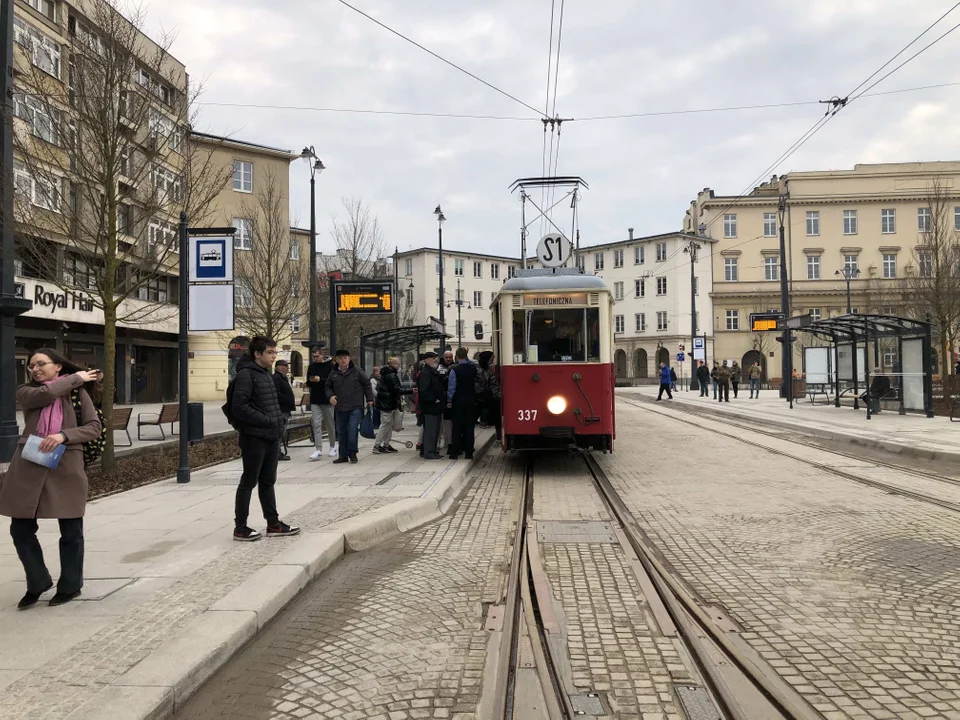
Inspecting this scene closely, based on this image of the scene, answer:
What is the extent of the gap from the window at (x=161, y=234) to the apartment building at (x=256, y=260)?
1.30 metres

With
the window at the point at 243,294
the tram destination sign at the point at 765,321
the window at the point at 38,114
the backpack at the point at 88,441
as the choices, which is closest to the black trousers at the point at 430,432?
the window at the point at 38,114

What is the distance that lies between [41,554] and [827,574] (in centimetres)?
552

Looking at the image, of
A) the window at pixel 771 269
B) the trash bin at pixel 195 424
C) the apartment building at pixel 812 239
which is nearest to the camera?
the trash bin at pixel 195 424

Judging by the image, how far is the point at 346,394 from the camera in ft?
37.8

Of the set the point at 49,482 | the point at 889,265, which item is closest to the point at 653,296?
the point at 889,265

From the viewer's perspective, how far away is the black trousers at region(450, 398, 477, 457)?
12094 millimetres

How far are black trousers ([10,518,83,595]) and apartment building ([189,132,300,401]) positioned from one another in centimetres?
427

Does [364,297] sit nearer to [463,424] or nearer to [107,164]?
[463,424]

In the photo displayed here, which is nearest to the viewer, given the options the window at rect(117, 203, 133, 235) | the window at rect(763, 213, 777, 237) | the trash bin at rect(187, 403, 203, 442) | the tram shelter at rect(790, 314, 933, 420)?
the window at rect(117, 203, 133, 235)

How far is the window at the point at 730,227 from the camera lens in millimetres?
66938

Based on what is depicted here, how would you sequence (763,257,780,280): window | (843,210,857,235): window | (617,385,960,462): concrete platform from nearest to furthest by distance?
(617,385,960,462): concrete platform
(843,210,857,235): window
(763,257,780,280): window

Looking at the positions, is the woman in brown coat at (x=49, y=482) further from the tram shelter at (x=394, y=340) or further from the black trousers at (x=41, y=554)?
the tram shelter at (x=394, y=340)

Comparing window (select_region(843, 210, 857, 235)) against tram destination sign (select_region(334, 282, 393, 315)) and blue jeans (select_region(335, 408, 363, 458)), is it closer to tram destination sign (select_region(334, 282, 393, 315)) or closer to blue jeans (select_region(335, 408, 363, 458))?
tram destination sign (select_region(334, 282, 393, 315))

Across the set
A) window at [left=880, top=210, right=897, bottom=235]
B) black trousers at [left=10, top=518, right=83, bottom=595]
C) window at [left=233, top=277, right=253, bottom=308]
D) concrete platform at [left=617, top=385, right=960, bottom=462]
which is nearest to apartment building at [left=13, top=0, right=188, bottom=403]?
black trousers at [left=10, top=518, right=83, bottom=595]
